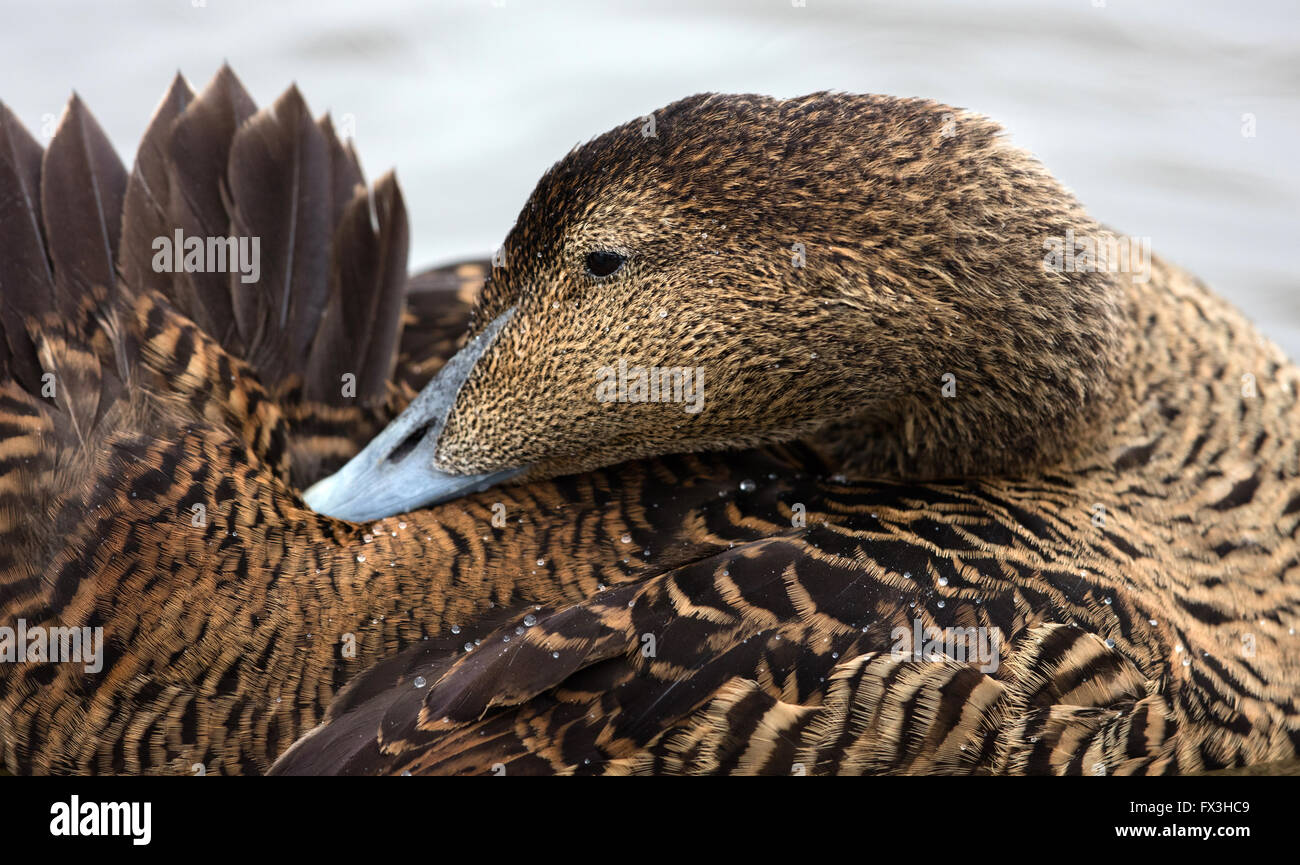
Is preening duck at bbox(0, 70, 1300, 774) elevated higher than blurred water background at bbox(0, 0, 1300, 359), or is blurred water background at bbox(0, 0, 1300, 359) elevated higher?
blurred water background at bbox(0, 0, 1300, 359)

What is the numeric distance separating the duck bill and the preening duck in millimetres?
11

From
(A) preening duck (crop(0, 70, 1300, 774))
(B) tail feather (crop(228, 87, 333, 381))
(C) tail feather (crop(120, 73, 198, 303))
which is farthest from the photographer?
(B) tail feather (crop(228, 87, 333, 381))

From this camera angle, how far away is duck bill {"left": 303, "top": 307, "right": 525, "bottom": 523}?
3898 mm

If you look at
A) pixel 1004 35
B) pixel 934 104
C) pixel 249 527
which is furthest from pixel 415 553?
pixel 1004 35

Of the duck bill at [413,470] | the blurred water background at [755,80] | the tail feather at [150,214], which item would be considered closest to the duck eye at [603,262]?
the duck bill at [413,470]

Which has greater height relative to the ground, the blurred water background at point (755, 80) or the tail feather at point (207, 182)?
the blurred water background at point (755, 80)

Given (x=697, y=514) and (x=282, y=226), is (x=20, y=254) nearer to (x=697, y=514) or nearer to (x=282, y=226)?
(x=282, y=226)

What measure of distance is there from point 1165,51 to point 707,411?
5468 millimetres

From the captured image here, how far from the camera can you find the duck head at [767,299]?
3596 millimetres

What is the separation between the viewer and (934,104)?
376 centimetres

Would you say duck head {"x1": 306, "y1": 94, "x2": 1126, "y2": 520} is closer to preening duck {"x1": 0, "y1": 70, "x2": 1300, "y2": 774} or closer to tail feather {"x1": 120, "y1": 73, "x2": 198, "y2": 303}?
preening duck {"x1": 0, "y1": 70, "x2": 1300, "y2": 774}

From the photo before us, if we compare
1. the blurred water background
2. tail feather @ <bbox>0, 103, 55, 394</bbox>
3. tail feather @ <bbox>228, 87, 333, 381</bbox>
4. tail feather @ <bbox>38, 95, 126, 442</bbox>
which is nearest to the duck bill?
tail feather @ <bbox>228, 87, 333, 381</bbox>

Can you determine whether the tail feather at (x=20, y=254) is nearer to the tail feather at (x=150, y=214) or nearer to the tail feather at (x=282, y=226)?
the tail feather at (x=150, y=214)

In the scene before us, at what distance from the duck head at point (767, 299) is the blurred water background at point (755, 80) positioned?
12.0 ft
